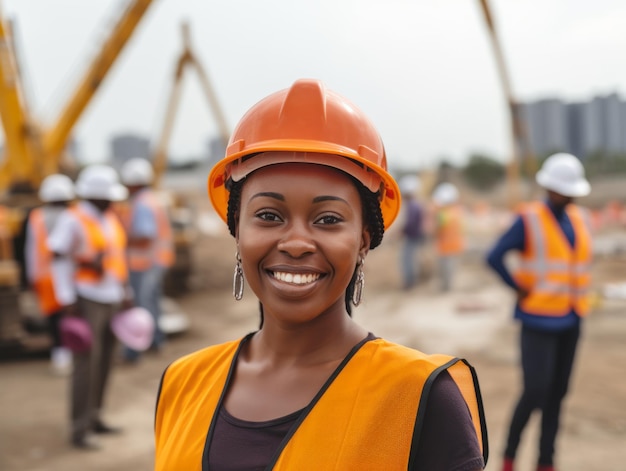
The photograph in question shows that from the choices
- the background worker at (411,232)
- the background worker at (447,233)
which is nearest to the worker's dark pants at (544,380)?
the background worker at (447,233)

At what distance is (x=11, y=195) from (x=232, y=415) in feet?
30.8

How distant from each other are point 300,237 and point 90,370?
4.18 m

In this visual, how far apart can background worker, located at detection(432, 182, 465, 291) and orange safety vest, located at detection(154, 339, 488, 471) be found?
9.54m

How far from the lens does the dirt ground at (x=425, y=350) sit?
189 inches

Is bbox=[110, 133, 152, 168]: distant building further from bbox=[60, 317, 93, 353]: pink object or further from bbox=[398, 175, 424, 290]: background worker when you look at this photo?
bbox=[60, 317, 93, 353]: pink object

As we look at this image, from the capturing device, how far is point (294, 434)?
1.29 metres

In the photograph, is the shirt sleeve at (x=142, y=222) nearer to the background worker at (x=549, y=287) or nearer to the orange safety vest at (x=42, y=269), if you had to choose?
the orange safety vest at (x=42, y=269)

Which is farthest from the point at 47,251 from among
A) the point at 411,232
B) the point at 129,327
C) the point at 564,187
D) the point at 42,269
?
the point at 411,232

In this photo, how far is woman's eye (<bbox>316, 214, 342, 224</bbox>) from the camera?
137 centimetres

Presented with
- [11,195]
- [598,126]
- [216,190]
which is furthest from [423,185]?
[216,190]

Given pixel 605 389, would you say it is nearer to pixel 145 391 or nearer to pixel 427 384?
pixel 145 391

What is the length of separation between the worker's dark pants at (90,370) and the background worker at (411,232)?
6.72 m

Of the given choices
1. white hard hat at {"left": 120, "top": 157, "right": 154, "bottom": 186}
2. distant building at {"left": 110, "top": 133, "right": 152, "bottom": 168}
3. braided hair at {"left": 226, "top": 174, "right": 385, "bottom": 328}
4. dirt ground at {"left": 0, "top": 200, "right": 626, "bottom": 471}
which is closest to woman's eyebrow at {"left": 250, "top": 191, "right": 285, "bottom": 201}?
braided hair at {"left": 226, "top": 174, "right": 385, "bottom": 328}

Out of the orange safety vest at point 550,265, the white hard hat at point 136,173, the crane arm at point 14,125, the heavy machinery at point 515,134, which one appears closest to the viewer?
the orange safety vest at point 550,265
